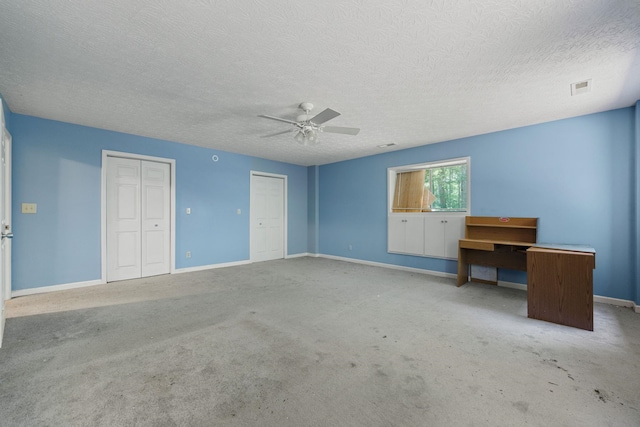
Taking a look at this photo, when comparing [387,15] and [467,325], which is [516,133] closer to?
[467,325]

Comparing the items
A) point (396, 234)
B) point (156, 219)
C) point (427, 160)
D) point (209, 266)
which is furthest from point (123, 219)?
point (427, 160)

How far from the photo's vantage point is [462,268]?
423 centimetres

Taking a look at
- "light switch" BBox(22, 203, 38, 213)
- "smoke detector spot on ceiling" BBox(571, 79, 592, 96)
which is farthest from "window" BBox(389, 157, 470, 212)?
"light switch" BBox(22, 203, 38, 213)

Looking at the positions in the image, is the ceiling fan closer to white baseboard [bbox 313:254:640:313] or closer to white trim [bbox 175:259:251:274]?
white baseboard [bbox 313:254:640:313]

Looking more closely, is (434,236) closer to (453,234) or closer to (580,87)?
(453,234)

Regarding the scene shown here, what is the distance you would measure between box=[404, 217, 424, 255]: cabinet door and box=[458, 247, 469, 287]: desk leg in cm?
82

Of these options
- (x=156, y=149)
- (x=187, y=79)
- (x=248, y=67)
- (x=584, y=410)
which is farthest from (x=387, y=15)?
(x=156, y=149)

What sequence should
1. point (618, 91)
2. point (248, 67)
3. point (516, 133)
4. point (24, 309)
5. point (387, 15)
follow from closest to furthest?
1. point (387, 15)
2. point (248, 67)
3. point (618, 91)
4. point (24, 309)
5. point (516, 133)

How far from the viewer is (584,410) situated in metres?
1.54

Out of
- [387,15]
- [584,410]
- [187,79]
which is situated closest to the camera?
[584,410]

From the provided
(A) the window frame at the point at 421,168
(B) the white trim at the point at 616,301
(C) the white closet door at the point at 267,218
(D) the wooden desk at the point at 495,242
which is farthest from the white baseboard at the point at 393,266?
(B) the white trim at the point at 616,301

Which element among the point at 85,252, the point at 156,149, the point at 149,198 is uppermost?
the point at 156,149

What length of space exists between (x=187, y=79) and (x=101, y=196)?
2810mm

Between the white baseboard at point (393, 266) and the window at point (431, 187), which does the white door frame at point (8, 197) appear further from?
the window at point (431, 187)
